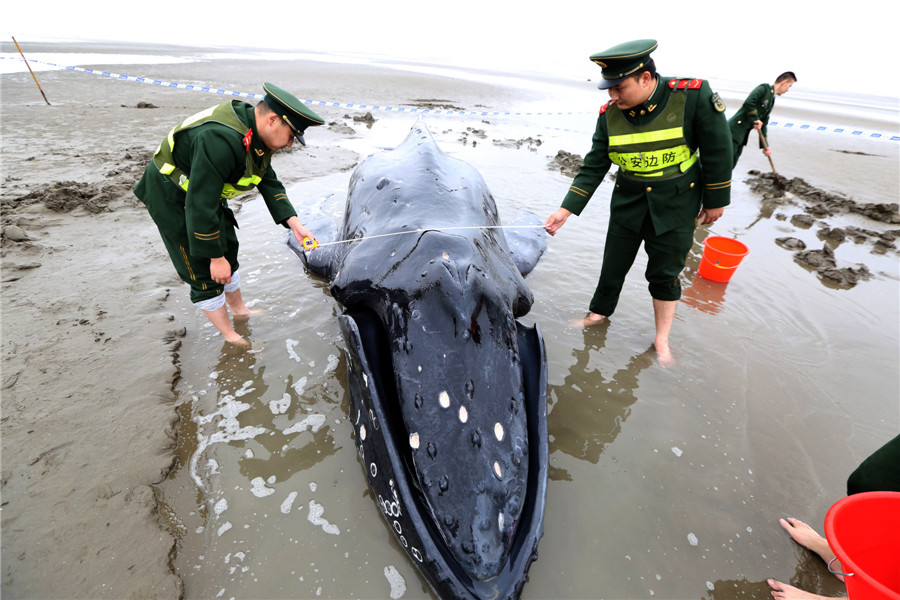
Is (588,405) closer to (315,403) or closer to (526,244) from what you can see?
(315,403)

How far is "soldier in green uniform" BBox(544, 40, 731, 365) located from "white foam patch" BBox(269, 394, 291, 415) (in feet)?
10.0

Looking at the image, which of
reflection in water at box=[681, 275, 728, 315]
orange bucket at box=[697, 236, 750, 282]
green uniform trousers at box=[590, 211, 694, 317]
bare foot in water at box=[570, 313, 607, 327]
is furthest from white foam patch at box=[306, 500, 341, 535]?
orange bucket at box=[697, 236, 750, 282]

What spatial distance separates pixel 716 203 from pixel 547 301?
7.21 feet

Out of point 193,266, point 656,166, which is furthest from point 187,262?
point 656,166

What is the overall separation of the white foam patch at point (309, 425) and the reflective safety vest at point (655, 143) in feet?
12.2

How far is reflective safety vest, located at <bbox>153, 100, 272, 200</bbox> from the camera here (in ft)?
11.4

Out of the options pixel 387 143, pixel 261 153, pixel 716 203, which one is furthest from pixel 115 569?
pixel 387 143

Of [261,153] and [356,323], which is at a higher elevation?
[261,153]

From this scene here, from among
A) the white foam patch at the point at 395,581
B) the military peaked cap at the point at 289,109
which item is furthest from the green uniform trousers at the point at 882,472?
the military peaked cap at the point at 289,109

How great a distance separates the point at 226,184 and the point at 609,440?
13.1 ft

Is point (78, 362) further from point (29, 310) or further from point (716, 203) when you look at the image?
point (716, 203)

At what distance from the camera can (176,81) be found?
2331cm

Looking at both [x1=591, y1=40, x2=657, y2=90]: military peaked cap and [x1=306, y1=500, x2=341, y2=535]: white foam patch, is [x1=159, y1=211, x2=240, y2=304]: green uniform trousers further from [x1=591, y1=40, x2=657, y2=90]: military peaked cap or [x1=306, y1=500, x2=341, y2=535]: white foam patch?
[x1=591, y1=40, x2=657, y2=90]: military peaked cap

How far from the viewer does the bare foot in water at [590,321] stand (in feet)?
16.9
